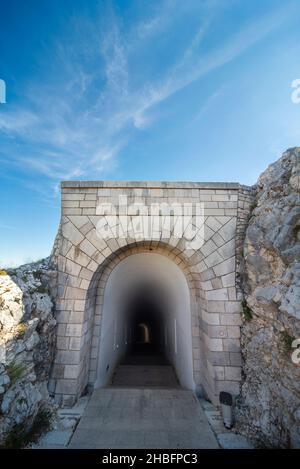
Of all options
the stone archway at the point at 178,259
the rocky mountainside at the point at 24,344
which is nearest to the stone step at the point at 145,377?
the stone archway at the point at 178,259

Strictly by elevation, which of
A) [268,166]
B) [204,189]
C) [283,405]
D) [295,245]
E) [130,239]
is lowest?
[283,405]

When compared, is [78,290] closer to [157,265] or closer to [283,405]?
[157,265]

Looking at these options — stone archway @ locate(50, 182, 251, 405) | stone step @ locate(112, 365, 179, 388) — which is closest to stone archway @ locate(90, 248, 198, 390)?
stone archway @ locate(50, 182, 251, 405)

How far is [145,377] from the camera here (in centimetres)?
692

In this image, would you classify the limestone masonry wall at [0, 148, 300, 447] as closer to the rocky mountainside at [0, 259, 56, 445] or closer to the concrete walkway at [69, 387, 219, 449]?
the rocky mountainside at [0, 259, 56, 445]

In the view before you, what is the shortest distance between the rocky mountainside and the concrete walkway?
3.57ft

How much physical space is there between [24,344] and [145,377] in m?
5.12

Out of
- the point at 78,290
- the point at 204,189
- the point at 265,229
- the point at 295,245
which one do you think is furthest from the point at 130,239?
the point at 295,245

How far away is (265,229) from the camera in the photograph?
438 centimetres

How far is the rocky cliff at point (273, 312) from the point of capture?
3260 mm

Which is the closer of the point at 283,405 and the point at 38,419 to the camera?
the point at 283,405

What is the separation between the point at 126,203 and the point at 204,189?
2.29 metres

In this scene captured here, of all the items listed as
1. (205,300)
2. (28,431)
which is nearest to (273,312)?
(205,300)

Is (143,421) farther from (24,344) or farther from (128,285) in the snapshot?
(128,285)
